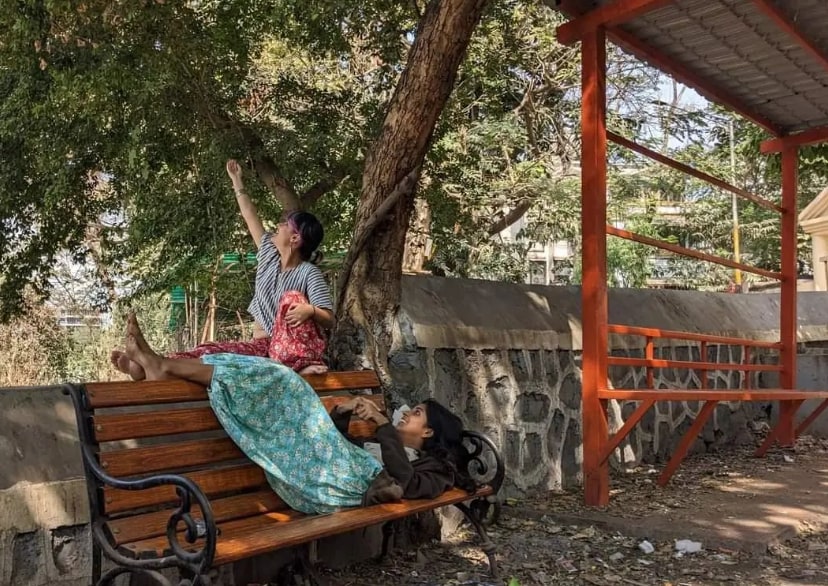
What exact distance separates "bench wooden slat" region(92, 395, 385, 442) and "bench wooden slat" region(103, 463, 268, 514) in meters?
0.18

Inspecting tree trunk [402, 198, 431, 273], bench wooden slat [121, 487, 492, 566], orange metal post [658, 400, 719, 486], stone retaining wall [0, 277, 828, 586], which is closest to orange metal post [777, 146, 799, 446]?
stone retaining wall [0, 277, 828, 586]

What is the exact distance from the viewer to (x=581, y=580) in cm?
379

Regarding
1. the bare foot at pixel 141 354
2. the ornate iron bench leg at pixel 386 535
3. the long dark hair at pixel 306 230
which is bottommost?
the ornate iron bench leg at pixel 386 535

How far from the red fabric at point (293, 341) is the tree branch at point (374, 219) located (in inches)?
23.9

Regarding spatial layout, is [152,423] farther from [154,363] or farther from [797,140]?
[797,140]

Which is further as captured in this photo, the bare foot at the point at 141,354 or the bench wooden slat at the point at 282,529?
the bare foot at the point at 141,354

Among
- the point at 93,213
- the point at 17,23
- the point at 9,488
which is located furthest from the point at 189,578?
the point at 93,213

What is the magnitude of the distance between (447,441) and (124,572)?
166 centimetres

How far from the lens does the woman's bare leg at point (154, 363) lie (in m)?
3.28

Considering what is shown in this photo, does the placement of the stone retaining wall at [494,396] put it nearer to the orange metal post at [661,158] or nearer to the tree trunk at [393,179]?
the tree trunk at [393,179]

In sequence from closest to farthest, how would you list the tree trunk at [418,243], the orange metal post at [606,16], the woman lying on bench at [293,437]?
the woman lying on bench at [293,437], the orange metal post at [606,16], the tree trunk at [418,243]

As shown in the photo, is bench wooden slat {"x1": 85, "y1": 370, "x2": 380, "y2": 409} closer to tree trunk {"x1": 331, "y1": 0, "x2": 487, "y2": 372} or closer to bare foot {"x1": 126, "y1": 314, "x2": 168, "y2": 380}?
bare foot {"x1": 126, "y1": 314, "x2": 168, "y2": 380}

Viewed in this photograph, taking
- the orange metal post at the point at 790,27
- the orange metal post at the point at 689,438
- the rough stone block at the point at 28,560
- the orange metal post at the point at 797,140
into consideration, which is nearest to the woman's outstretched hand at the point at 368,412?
the rough stone block at the point at 28,560

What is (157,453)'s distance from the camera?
10.3 feet
